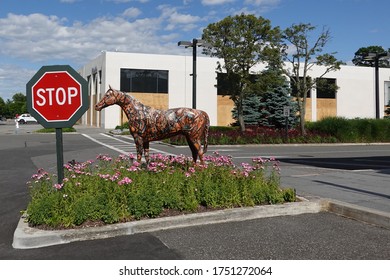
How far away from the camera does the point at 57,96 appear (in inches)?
233

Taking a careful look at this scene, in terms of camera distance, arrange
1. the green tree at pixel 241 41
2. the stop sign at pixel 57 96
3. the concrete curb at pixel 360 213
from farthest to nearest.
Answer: the green tree at pixel 241 41 → the stop sign at pixel 57 96 → the concrete curb at pixel 360 213

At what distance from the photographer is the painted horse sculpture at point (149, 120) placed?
26.1 ft

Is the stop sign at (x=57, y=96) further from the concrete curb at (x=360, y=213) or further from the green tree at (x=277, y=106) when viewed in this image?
the green tree at (x=277, y=106)

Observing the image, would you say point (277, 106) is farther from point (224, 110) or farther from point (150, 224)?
point (150, 224)

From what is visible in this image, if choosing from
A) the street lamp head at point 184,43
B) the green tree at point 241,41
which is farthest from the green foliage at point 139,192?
the green tree at point 241,41

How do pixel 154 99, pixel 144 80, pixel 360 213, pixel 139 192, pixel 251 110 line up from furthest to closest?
pixel 154 99 < pixel 144 80 < pixel 251 110 < pixel 360 213 < pixel 139 192

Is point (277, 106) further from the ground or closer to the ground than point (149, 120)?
further from the ground

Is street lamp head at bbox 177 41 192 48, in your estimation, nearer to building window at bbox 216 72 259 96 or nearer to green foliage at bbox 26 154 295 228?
building window at bbox 216 72 259 96

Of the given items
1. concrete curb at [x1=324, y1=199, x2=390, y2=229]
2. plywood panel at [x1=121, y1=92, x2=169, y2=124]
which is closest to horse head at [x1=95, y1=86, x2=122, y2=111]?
concrete curb at [x1=324, y1=199, x2=390, y2=229]

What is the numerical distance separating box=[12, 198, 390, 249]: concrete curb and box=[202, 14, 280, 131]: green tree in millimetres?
22822

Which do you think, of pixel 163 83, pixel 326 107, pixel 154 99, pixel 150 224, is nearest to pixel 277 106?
pixel 163 83

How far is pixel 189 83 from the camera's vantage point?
49000 mm

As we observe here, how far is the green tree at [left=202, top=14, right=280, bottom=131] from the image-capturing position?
92.6 ft

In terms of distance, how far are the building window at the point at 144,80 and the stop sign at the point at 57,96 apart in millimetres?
41370
